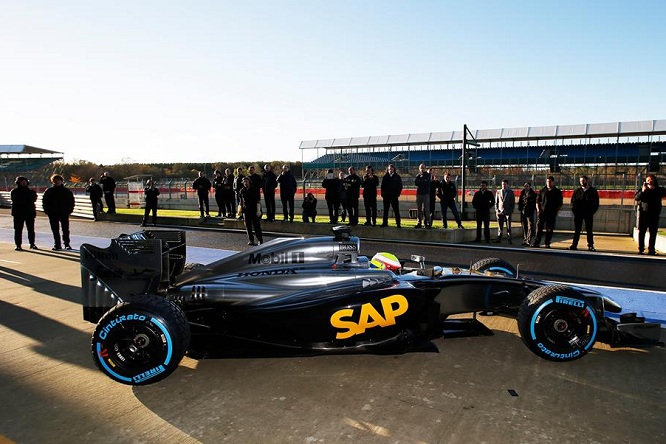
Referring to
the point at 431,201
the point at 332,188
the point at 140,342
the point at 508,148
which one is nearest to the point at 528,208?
the point at 431,201

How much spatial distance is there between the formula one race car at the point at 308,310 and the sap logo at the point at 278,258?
0.17 metres

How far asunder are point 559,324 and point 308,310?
2212 millimetres

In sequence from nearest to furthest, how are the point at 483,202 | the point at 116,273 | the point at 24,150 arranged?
1. the point at 116,273
2. the point at 483,202
3. the point at 24,150

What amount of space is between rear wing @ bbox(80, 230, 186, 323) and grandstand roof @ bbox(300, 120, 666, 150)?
100ft

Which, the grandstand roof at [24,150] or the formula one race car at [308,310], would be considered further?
the grandstand roof at [24,150]

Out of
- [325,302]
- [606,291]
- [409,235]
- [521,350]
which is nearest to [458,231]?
[409,235]

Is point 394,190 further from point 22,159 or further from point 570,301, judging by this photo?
point 22,159

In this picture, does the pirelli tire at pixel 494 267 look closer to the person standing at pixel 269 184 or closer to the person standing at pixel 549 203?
the person standing at pixel 549 203

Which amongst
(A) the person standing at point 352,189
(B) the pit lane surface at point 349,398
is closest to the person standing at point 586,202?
(A) the person standing at point 352,189

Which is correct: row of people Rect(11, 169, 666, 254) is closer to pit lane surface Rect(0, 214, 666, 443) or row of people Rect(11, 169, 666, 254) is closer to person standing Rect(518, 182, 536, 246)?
person standing Rect(518, 182, 536, 246)

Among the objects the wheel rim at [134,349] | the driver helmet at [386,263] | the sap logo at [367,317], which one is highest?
the driver helmet at [386,263]

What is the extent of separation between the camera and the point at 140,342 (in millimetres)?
3887

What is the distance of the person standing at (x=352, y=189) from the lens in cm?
1315

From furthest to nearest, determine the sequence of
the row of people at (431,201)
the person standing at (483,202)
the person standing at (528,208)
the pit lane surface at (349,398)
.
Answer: the person standing at (483,202)
the person standing at (528,208)
the row of people at (431,201)
the pit lane surface at (349,398)
